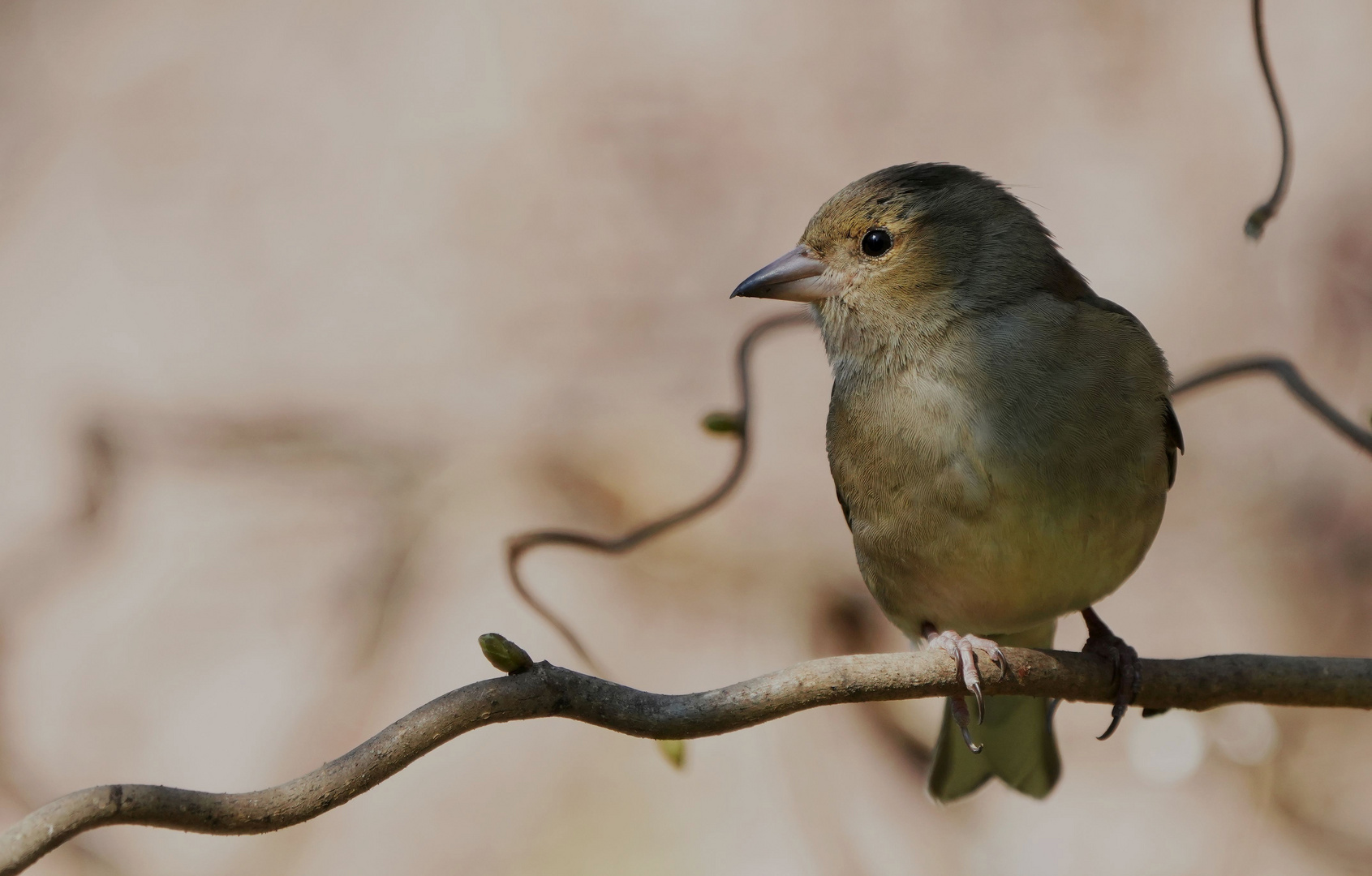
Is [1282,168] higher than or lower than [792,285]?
lower

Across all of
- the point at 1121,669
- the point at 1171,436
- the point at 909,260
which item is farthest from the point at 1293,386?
the point at 909,260

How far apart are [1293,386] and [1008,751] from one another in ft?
4.37

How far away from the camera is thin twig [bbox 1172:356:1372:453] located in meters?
3.35

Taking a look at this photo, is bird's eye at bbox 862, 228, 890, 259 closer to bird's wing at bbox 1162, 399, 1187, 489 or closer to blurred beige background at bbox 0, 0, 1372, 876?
bird's wing at bbox 1162, 399, 1187, 489

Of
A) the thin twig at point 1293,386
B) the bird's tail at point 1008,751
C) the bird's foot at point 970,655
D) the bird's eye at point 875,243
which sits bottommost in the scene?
the bird's tail at point 1008,751

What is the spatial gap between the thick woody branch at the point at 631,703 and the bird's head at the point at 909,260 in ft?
2.98

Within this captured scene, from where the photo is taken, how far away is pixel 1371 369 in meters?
6.00

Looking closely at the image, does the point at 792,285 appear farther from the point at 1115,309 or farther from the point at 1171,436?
the point at 1171,436

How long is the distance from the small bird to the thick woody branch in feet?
0.55

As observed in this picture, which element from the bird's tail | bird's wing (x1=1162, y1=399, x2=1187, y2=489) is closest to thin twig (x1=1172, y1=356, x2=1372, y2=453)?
bird's wing (x1=1162, y1=399, x2=1187, y2=489)

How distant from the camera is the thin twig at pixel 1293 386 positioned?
3.35 meters

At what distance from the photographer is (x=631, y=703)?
237 cm

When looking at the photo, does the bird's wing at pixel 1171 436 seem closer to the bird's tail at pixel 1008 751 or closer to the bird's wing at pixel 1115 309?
the bird's wing at pixel 1115 309

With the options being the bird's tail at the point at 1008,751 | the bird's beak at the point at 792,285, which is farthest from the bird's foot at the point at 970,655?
the bird's beak at the point at 792,285
